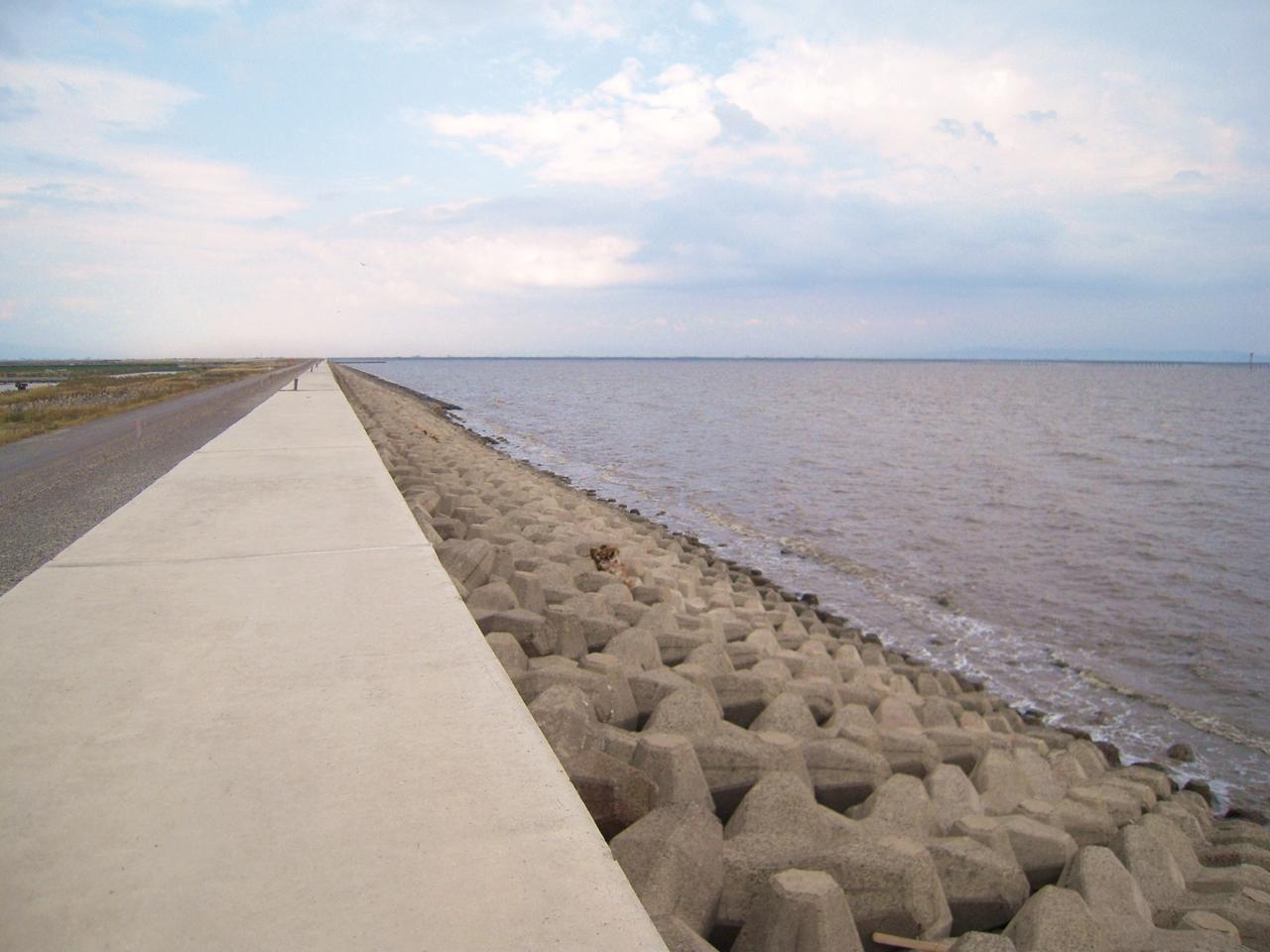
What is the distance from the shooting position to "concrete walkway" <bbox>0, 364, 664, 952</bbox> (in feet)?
5.30

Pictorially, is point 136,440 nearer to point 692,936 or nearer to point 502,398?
point 692,936

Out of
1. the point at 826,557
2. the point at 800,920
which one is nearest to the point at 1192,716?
the point at 826,557

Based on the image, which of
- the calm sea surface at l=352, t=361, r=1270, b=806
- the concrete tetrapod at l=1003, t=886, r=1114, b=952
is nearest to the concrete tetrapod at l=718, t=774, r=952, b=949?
the concrete tetrapod at l=1003, t=886, r=1114, b=952

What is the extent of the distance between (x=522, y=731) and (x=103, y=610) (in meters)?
2.07

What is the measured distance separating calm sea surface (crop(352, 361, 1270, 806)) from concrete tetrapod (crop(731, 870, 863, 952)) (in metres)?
5.39

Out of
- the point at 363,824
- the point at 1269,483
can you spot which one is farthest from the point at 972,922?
the point at 1269,483

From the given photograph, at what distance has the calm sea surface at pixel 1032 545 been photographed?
7883mm

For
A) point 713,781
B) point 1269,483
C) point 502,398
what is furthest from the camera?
point 502,398

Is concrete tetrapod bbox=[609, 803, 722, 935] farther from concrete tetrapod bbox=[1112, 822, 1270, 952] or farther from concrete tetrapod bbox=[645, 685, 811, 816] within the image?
concrete tetrapod bbox=[1112, 822, 1270, 952]

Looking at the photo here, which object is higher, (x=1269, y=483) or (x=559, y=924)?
(x=559, y=924)

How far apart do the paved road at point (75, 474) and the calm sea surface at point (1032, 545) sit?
25.0ft

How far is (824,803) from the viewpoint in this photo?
3.42 m

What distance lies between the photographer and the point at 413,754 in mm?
2230

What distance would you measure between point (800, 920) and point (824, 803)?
1.27m
